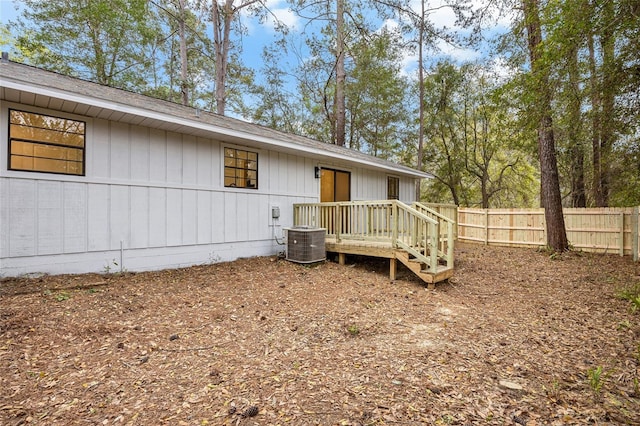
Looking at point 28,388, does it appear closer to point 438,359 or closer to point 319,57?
point 438,359

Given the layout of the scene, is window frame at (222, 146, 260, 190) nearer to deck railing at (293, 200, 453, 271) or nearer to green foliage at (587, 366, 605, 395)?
deck railing at (293, 200, 453, 271)

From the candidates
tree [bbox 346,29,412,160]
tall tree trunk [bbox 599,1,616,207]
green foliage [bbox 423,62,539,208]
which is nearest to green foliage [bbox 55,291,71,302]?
tall tree trunk [bbox 599,1,616,207]

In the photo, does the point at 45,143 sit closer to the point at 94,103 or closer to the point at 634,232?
the point at 94,103

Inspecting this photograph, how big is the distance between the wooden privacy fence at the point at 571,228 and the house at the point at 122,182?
7697 mm

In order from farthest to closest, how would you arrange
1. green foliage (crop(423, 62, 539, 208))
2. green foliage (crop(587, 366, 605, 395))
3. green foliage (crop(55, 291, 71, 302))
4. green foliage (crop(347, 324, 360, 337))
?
1. green foliage (crop(423, 62, 539, 208))
2. green foliage (crop(55, 291, 71, 302))
3. green foliage (crop(347, 324, 360, 337))
4. green foliage (crop(587, 366, 605, 395))

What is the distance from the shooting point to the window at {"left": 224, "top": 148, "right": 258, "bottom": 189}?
255 inches

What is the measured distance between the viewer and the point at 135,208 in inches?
202

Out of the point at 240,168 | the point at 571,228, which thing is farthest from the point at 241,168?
the point at 571,228

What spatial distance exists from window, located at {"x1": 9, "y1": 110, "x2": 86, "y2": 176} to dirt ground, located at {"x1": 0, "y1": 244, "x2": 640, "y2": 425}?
5.44ft

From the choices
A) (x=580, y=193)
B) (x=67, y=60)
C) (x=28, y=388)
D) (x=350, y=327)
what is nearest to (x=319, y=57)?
(x=67, y=60)

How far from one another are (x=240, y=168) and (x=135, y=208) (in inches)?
90.4

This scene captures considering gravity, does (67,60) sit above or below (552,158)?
above

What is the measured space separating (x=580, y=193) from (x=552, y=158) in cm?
439

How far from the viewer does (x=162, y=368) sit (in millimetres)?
2438
